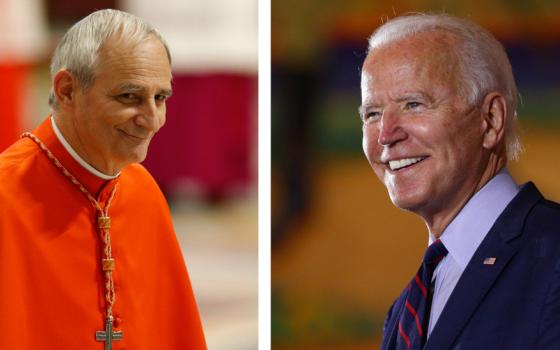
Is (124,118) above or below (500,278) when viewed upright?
above

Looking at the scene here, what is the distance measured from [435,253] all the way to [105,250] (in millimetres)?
729

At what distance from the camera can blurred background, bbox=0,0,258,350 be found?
2.37 meters

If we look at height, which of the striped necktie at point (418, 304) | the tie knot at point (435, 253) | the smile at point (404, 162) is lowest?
the striped necktie at point (418, 304)

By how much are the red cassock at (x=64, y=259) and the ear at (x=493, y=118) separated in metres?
0.82

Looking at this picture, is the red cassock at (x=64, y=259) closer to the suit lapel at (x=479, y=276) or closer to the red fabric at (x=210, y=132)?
the red fabric at (x=210, y=132)

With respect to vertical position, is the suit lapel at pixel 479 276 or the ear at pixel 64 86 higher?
the ear at pixel 64 86

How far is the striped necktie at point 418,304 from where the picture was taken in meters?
1.83

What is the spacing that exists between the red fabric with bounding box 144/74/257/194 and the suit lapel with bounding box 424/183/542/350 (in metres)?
0.96

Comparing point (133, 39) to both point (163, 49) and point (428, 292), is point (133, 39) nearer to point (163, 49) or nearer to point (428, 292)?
point (163, 49)

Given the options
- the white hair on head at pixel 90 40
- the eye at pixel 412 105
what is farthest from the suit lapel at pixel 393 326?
the white hair on head at pixel 90 40

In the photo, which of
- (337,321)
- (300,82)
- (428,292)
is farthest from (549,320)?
(300,82)

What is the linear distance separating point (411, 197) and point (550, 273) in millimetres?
346

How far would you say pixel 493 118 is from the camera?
183 centimetres

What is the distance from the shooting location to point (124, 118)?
1.88 metres
